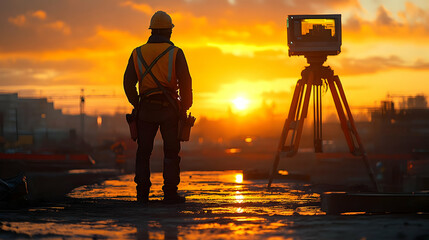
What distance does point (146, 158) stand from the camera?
8.57m

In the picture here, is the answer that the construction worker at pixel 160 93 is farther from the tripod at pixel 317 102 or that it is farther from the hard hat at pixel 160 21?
the tripod at pixel 317 102

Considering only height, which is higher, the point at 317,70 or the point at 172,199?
the point at 317,70

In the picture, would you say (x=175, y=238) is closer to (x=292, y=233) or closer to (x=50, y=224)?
(x=292, y=233)

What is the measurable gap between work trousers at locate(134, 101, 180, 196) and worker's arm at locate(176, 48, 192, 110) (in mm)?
205

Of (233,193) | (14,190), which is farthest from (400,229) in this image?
(233,193)

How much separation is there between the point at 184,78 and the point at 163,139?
71 cm

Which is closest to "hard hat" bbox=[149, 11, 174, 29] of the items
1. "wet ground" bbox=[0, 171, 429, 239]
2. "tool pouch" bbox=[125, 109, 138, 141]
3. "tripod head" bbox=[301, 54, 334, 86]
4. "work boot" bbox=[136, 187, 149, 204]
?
"tool pouch" bbox=[125, 109, 138, 141]

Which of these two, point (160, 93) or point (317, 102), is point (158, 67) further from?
point (317, 102)

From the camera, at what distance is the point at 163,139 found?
332 inches

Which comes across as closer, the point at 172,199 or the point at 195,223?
the point at 195,223

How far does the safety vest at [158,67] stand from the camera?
327 inches

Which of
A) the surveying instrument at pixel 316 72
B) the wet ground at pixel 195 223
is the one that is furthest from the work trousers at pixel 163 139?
the surveying instrument at pixel 316 72

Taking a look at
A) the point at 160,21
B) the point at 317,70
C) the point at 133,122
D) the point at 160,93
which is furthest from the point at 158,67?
the point at 317,70

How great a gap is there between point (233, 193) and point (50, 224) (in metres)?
5.21
